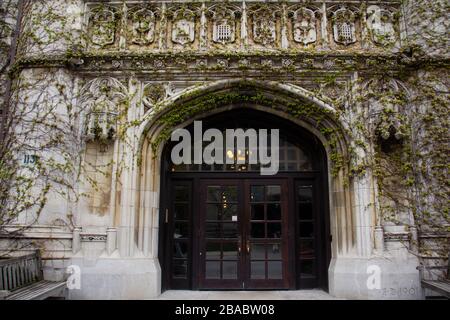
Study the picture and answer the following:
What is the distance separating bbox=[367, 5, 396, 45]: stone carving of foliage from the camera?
666 cm

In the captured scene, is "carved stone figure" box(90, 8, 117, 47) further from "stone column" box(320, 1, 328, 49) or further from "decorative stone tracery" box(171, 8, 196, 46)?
"stone column" box(320, 1, 328, 49)

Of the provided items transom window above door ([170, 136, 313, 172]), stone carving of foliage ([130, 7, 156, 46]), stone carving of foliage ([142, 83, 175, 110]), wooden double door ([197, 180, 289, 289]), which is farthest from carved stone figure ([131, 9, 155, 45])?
wooden double door ([197, 180, 289, 289])

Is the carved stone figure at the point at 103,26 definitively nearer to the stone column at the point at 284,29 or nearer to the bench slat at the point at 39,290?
the stone column at the point at 284,29

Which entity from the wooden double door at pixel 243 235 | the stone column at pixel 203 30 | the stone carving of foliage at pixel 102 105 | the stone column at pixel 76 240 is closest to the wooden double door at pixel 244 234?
the wooden double door at pixel 243 235

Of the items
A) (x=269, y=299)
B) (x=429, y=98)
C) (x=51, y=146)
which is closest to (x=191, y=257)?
(x=269, y=299)

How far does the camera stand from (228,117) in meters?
7.14

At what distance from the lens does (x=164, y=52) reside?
6.54 m

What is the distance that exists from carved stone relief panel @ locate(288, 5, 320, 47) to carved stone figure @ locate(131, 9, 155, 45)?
2557mm

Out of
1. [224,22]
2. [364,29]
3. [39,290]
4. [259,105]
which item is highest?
[224,22]

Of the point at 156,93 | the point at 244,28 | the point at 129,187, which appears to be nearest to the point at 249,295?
the point at 129,187

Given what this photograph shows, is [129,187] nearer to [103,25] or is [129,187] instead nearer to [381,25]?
[103,25]

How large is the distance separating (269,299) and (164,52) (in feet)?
15.0

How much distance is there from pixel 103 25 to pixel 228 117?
9.45ft

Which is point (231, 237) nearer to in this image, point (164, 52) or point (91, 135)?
point (91, 135)
